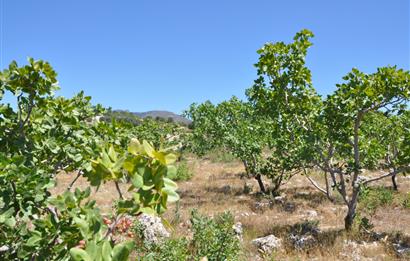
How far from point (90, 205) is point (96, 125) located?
6.25ft

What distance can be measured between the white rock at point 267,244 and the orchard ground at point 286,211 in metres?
0.15

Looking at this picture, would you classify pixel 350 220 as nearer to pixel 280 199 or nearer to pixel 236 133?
pixel 280 199

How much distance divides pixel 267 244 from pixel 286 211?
12.7 feet

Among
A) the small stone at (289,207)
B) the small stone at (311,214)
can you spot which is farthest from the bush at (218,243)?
the small stone at (289,207)

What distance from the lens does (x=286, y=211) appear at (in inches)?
428

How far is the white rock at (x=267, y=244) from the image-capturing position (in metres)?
7.05

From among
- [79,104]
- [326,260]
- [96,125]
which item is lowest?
[326,260]

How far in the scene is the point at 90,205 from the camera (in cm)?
170

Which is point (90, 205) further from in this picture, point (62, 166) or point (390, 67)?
point (390, 67)

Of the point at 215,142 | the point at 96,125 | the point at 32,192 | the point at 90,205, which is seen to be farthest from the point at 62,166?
the point at 215,142

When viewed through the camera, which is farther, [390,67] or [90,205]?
[390,67]

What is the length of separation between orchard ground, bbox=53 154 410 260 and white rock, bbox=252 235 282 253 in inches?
5.8

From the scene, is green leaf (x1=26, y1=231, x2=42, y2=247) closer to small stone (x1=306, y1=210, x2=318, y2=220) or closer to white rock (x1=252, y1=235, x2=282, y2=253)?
white rock (x1=252, y1=235, x2=282, y2=253)

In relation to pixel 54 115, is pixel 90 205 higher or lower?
lower
